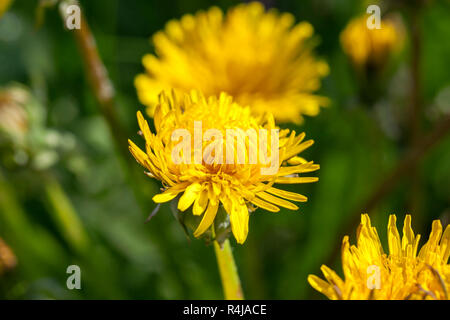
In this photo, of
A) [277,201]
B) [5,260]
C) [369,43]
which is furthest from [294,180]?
[369,43]

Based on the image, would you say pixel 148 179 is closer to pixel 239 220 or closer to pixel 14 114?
pixel 14 114

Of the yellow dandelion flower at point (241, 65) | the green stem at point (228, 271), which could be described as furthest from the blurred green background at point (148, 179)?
the green stem at point (228, 271)

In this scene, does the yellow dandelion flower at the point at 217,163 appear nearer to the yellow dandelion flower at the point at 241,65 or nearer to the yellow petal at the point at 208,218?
the yellow petal at the point at 208,218

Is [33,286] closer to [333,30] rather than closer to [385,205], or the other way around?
[385,205]

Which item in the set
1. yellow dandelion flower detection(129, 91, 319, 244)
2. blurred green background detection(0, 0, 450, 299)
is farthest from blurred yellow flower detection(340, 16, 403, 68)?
yellow dandelion flower detection(129, 91, 319, 244)
